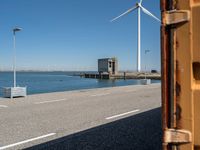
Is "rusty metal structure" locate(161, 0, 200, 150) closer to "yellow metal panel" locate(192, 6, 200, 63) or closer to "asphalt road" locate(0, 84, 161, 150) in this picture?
"yellow metal panel" locate(192, 6, 200, 63)

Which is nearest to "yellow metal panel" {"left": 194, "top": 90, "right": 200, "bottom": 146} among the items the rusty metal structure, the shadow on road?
the rusty metal structure

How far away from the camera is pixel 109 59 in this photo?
141375mm

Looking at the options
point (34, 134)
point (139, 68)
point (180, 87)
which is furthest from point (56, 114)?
point (139, 68)

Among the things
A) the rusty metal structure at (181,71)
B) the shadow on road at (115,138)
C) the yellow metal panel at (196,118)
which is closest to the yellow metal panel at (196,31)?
the rusty metal structure at (181,71)

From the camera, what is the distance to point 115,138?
7.20 metres

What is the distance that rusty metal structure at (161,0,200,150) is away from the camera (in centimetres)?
226

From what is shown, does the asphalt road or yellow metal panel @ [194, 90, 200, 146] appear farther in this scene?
the asphalt road

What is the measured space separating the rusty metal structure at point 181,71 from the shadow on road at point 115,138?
13.5 feet

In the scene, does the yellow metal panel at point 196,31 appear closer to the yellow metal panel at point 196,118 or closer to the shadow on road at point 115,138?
the yellow metal panel at point 196,118

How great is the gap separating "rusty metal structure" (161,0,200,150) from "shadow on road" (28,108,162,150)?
4.11 meters

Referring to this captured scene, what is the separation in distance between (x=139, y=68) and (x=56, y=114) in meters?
31.3

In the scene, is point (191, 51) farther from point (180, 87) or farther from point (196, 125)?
point (196, 125)

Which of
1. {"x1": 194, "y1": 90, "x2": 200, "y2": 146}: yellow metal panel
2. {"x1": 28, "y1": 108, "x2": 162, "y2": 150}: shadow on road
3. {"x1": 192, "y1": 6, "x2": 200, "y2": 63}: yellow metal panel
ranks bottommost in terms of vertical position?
{"x1": 28, "y1": 108, "x2": 162, "y2": 150}: shadow on road

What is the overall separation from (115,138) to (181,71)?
202 inches
